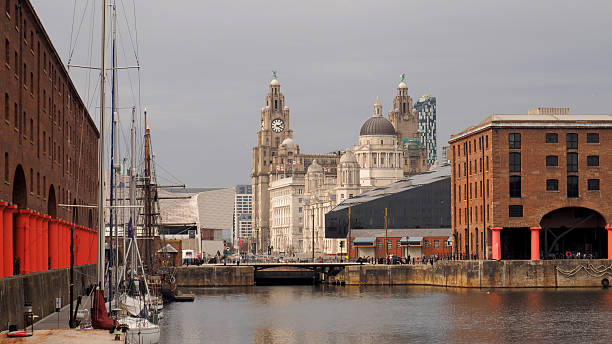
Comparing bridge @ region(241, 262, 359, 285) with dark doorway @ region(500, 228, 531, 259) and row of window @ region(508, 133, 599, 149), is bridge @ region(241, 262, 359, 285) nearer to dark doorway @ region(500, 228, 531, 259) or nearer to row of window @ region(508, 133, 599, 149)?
dark doorway @ region(500, 228, 531, 259)

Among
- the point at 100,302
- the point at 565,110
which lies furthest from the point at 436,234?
the point at 100,302

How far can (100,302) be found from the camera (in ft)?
159

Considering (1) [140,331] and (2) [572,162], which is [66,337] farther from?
(2) [572,162]

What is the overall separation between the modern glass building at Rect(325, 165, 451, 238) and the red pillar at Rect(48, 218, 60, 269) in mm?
114737

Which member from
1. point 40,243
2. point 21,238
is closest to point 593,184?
point 40,243

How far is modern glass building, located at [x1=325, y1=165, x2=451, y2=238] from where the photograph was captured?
597ft

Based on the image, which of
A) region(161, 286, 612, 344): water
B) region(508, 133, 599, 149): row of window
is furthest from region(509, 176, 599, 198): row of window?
region(161, 286, 612, 344): water

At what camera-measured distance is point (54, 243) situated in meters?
72.2

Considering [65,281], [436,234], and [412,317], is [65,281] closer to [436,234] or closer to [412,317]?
[412,317]

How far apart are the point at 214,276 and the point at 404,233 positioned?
186ft

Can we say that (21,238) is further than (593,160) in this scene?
No

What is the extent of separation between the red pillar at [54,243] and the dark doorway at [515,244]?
64.7 meters

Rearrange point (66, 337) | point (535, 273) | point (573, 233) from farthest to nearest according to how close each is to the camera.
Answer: point (573, 233) → point (535, 273) → point (66, 337)

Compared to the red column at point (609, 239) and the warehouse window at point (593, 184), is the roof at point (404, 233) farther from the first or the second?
the warehouse window at point (593, 184)
